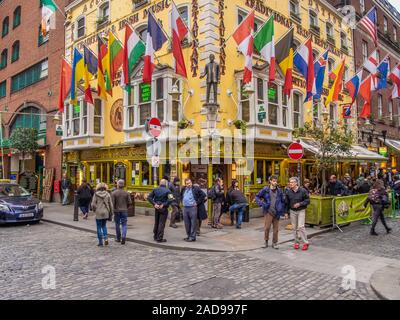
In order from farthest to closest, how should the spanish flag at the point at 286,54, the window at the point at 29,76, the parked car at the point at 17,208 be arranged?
the window at the point at 29,76 → the spanish flag at the point at 286,54 → the parked car at the point at 17,208

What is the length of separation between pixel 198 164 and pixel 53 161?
12.0 m

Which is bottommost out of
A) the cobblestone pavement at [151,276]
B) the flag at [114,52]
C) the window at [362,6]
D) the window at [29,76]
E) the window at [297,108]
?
the cobblestone pavement at [151,276]

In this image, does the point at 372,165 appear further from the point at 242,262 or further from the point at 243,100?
the point at 242,262

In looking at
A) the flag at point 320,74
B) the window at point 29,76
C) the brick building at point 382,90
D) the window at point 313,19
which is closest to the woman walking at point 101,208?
the flag at point 320,74

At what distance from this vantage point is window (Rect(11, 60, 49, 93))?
901 inches

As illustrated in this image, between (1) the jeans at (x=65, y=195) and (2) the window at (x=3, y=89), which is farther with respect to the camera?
(2) the window at (x=3, y=89)

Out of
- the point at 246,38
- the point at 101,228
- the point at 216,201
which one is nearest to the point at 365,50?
the point at 246,38

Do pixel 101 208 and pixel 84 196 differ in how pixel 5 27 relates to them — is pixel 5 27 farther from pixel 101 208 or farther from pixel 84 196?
pixel 101 208

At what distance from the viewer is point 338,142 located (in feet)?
39.3

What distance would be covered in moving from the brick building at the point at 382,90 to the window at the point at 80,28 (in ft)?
54.5

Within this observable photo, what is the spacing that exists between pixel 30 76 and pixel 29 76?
0.69ft

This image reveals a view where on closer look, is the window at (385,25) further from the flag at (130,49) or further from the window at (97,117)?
the window at (97,117)

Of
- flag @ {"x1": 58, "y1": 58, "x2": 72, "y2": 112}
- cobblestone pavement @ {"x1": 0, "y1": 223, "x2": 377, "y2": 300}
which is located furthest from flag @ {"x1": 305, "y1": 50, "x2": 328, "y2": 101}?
flag @ {"x1": 58, "y1": 58, "x2": 72, "y2": 112}

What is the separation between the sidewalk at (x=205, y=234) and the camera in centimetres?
859
